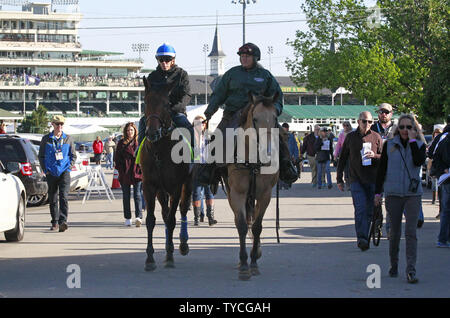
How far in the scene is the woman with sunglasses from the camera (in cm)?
1042

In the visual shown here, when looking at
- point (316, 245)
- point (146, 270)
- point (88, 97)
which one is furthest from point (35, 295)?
point (88, 97)

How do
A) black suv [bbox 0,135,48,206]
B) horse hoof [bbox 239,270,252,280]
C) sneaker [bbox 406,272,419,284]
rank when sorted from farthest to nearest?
black suv [bbox 0,135,48,206], horse hoof [bbox 239,270,252,280], sneaker [bbox 406,272,419,284]

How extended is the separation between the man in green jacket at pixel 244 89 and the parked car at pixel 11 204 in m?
3.57

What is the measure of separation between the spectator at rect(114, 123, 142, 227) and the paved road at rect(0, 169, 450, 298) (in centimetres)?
49

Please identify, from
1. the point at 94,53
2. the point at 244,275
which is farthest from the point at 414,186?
the point at 94,53

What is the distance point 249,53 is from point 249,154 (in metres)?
1.46

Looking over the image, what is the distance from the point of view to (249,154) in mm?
10648

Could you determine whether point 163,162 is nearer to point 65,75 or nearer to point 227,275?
point 227,275

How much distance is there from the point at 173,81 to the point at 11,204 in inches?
152

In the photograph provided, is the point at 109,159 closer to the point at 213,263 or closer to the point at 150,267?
the point at 213,263

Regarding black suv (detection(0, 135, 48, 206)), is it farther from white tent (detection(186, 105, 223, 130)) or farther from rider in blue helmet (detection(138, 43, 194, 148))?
white tent (detection(186, 105, 223, 130))

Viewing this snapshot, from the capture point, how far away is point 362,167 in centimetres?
1391

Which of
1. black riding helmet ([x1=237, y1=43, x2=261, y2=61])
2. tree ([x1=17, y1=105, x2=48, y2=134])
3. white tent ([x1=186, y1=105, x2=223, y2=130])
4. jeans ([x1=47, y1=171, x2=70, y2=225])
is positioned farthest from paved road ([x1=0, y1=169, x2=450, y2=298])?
tree ([x1=17, y1=105, x2=48, y2=134])

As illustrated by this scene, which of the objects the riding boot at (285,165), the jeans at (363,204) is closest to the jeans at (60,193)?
the jeans at (363,204)
